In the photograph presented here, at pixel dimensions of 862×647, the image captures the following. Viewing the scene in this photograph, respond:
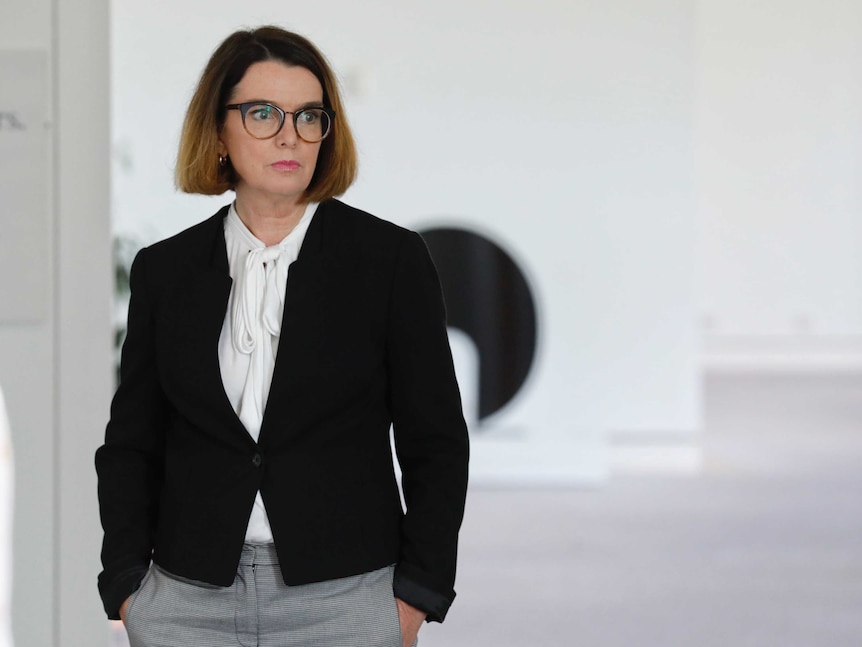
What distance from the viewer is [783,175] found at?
42.7 feet

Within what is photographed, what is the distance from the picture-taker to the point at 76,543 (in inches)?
106

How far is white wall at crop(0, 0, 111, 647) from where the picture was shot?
2641 millimetres

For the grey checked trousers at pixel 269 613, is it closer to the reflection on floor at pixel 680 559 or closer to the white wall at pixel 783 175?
the reflection on floor at pixel 680 559

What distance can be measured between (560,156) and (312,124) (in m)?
5.53

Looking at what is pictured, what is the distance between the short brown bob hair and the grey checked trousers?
484 millimetres

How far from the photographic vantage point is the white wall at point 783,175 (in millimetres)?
12680

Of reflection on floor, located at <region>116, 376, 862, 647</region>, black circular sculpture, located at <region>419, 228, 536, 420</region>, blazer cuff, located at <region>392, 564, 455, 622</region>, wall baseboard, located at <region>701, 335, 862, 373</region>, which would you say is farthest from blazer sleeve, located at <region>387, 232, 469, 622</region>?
wall baseboard, located at <region>701, 335, 862, 373</region>

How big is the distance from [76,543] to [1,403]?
0.35m

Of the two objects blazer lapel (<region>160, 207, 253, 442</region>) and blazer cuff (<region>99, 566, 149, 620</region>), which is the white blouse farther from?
blazer cuff (<region>99, 566, 149, 620</region>)

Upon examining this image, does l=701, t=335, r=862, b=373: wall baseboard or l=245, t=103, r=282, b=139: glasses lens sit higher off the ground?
l=245, t=103, r=282, b=139: glasses lens

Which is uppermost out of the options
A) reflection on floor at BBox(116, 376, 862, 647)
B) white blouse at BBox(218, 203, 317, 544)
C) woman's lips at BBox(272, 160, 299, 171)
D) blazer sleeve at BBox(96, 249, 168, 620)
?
woman's lips at BBox(272, 160, 299, 171)

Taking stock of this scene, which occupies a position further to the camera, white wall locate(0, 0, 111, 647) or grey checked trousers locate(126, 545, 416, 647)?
white wall locate(0, 0, 111, 647)

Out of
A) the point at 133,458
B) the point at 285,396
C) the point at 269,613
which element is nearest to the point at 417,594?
the point at 269,613

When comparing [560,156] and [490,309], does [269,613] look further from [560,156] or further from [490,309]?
[560,156]
